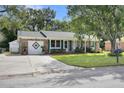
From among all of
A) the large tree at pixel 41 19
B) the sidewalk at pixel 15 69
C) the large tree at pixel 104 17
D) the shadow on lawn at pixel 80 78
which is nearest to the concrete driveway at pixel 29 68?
the sidewalk at pixel 15 69

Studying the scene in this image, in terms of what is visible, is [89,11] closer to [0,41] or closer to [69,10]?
[69,10]

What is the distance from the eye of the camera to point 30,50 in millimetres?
31703

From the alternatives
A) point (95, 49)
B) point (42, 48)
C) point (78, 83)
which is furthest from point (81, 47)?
point (78, 83)

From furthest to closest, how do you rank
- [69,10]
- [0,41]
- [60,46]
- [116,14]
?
[0,41] → [60,46] → [69,10] → [116,14]

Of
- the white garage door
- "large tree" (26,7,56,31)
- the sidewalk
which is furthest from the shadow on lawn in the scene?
"large tree" (26,7,56,31)

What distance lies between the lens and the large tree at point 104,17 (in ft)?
74.0

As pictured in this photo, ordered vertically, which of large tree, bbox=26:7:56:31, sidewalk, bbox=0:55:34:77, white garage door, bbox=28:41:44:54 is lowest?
sidewalk, bbox=0:55:34:77

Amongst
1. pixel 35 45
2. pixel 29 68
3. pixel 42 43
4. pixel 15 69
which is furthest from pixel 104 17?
pixel 15 69

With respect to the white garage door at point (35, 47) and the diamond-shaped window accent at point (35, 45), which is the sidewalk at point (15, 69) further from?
the diamond-shaped window accent at point (35, 45)

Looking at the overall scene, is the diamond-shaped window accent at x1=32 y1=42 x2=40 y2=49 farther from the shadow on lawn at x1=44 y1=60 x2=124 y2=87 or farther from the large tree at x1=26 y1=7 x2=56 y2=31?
the large tree at x1=26 y1=7 x2=56 y2=31

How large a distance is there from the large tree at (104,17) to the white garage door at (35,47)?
29.2 feet

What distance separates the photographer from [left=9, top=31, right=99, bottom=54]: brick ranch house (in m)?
31.5

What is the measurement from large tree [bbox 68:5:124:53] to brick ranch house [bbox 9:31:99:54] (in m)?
8.24
